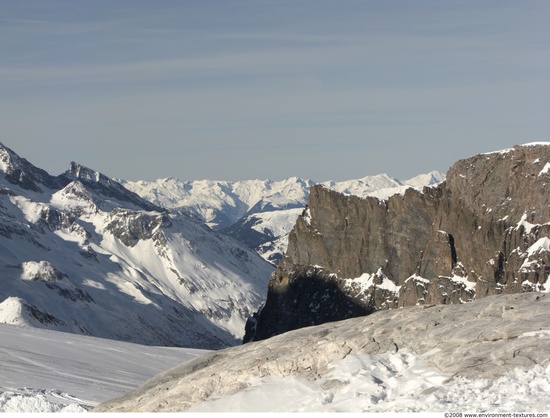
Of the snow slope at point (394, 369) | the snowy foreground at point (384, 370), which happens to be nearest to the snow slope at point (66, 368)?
the snowy foreground at point (384, 370)

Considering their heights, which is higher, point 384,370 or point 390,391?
point 384,370

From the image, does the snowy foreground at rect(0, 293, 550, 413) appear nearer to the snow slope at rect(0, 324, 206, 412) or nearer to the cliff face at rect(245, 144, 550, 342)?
the snow slope at rect(0, 324, 206, 412)

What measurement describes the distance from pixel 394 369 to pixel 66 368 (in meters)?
31.4

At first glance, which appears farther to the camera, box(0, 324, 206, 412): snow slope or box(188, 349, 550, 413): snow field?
box(0, 324, 206, 412): snow slope

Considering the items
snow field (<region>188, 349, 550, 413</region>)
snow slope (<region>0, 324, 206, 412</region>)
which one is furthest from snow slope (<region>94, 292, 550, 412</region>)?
snow slope (<region>0, 324, 206, 412</region>)

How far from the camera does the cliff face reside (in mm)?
166875

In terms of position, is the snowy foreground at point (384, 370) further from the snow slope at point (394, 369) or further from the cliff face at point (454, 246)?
Answer: the cliff face at point (454, 246)

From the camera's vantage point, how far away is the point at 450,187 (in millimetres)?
186000

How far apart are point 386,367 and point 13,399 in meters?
17.1

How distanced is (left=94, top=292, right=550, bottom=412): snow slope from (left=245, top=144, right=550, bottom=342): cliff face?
126 metres

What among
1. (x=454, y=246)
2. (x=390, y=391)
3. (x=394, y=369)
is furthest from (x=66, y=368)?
(x=454, y=246)

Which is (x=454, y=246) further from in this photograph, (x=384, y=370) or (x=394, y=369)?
(x=384, y=370)

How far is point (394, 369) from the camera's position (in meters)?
34.1

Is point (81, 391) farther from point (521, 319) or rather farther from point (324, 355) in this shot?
point (521, 319)
